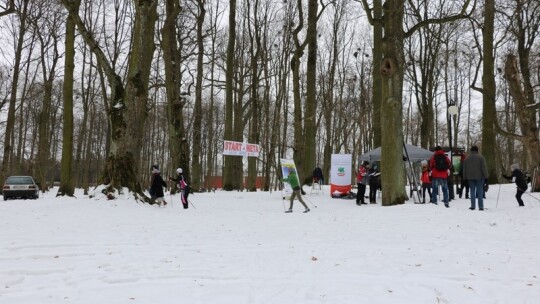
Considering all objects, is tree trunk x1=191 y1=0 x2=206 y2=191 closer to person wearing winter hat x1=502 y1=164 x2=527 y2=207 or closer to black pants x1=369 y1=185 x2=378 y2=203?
black pants x1=369 y1=185 x2=378 y2=203

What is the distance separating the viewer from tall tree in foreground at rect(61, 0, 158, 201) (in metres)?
13.3

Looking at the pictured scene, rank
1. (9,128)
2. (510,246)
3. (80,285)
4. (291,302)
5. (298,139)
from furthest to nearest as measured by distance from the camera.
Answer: (9,128) < (298,139) < (510,246) < (80,285) < (291,302)

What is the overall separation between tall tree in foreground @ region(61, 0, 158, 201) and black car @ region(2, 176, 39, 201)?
12.3 metres

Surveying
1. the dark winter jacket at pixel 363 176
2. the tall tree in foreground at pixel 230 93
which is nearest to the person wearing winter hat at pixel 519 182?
the dark winter jacket at pixel 363 176

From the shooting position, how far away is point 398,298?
15.0 ft

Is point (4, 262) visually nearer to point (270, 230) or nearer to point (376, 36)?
point (270, 230)

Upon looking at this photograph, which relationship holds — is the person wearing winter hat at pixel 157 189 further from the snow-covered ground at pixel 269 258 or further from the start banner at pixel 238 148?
the start banner at pixel 238 148

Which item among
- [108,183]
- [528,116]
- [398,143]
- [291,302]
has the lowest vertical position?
[291,302]

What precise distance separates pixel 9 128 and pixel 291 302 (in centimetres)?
2592

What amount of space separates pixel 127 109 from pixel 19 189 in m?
13.2

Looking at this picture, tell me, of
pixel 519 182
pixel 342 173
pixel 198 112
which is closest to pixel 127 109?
pixel 198 112

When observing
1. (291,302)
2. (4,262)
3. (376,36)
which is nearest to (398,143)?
(376,36)

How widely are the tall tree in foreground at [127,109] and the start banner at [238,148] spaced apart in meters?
5.83

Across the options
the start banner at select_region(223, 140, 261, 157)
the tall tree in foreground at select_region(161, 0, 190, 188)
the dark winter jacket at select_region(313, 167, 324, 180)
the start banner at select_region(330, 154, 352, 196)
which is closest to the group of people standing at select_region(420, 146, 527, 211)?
the start banner at select_region(330, 154, 352, 196)
